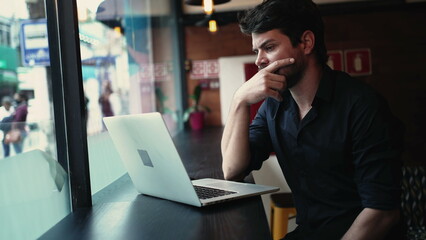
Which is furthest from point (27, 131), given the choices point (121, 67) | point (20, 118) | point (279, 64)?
point (121, 67)

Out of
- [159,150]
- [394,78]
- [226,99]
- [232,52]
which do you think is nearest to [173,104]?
[226,99]

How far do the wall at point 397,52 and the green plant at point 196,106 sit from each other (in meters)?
1.58

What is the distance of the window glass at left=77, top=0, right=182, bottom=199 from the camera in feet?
6.02

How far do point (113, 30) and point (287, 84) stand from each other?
4.89 feet

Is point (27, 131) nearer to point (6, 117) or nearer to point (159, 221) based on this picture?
point (6, 117)

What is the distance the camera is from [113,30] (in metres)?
2.64

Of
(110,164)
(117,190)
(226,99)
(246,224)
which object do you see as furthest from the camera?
(226,99)

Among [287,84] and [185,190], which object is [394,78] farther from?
[185,190]

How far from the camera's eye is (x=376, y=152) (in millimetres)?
1284

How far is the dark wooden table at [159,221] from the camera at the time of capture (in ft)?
3.58

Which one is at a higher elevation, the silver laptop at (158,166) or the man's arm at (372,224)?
the silver laptop at (158,166)

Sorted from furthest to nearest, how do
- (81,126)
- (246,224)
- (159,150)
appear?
(81,126) < (159,150) < (246,224)

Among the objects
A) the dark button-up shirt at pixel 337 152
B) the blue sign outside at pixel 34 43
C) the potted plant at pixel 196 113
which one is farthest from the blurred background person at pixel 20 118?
the potted plant at pixel 196 113

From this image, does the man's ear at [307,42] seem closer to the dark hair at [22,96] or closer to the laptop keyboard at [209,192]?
the laptop keyboard at [209,192]
